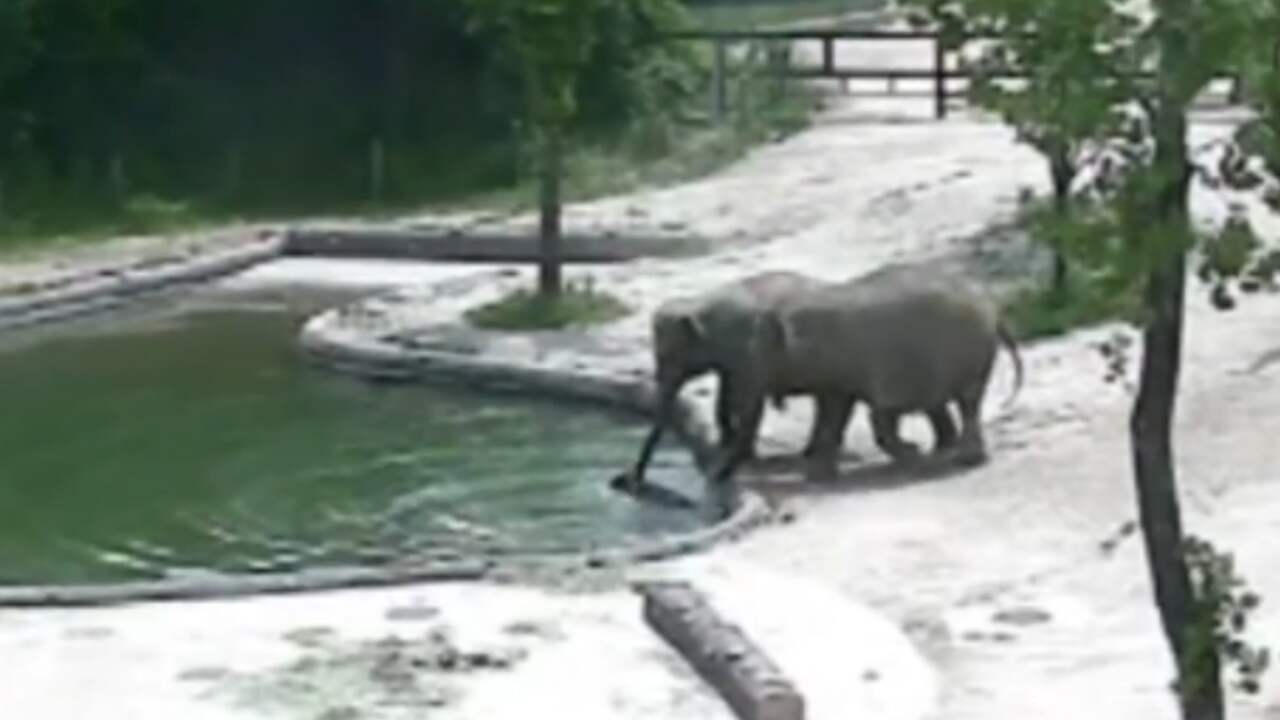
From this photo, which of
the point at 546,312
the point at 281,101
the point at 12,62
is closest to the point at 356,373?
the point at 546,312

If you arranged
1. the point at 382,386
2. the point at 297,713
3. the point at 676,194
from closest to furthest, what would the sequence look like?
the point at 297,713, the point at 382,386, the point at 676,194

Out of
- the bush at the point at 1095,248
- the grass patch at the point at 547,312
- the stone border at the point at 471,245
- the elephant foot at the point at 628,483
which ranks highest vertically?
the bush at the point at 1095,248

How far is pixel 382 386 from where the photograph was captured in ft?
70.9

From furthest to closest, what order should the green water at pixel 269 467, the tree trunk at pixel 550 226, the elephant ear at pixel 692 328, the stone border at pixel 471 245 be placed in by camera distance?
the stone border at pixel 471 245 → the tree trunk at pixel 550 226 → the elephant ear at pixel 692 328 → the green water at pixel 269 467

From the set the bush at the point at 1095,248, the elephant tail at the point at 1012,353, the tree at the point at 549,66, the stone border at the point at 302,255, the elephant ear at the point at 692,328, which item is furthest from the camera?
the stone border at the point at 302,255

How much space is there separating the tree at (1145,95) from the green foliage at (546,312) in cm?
1317

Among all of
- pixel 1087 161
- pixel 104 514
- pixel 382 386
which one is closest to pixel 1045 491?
pixel 104 514

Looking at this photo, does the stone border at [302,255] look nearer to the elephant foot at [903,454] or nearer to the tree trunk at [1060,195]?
the tree trunk at [1060,195]

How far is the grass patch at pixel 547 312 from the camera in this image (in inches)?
887

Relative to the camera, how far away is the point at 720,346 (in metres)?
17.8

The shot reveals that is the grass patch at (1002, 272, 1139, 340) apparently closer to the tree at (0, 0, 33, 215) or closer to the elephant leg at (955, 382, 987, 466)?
the elephant leg at (955, 382, 987, 466)

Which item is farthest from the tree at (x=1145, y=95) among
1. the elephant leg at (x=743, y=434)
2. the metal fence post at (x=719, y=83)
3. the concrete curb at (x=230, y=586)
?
the metal fence post at (x=719, y=83)

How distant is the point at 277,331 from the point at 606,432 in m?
4.72

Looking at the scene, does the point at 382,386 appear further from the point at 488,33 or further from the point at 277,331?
the point at 488,33
